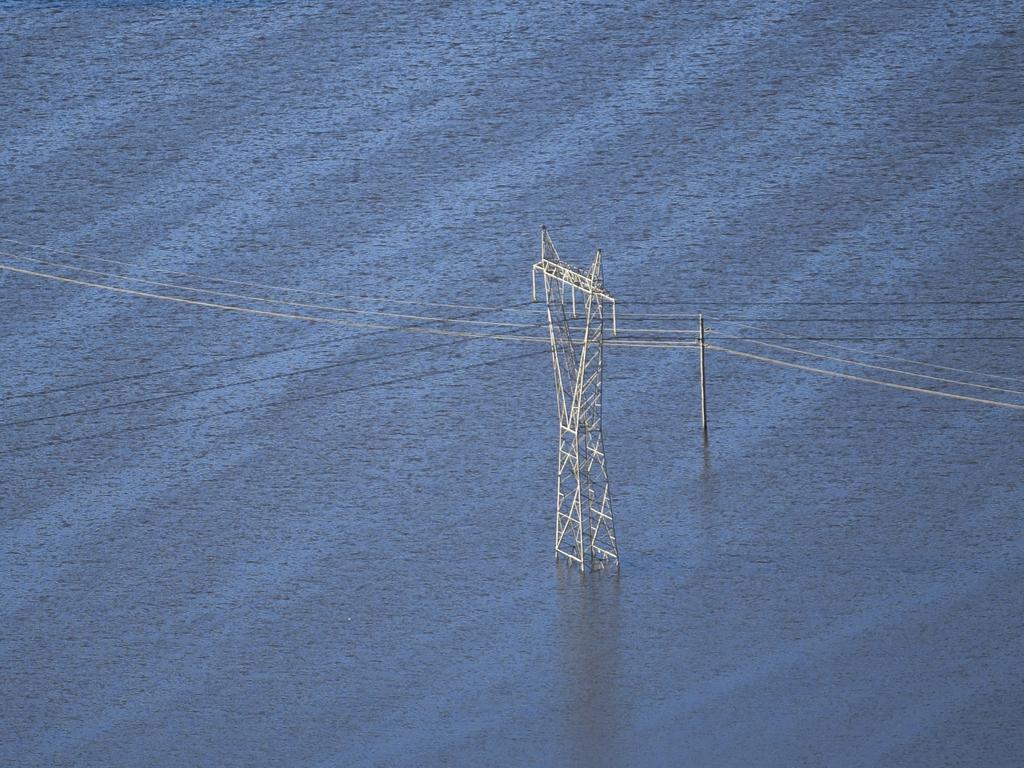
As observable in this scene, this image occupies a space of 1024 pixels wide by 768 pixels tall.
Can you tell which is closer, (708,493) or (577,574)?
(577,574)

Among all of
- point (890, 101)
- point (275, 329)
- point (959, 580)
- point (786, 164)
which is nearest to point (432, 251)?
point (275, 329)

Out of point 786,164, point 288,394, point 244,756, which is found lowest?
point 244,756

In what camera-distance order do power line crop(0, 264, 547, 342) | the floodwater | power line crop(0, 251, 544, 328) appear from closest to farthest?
the floodwater, power line crop(0, 264, 547, 342), power line crop(0, 251, 544, 328)

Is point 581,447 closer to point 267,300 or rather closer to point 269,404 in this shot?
point 269,404

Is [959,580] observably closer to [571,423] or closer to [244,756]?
[571,423]

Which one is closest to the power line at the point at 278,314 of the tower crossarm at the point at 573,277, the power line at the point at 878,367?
the power line at the point at 878,367

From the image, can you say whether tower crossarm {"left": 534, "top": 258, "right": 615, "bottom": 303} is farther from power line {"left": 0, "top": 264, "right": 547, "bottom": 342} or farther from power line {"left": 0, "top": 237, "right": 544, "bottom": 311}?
power line {"left": 0, "top": 237, "right": 544, "bottom": 311}

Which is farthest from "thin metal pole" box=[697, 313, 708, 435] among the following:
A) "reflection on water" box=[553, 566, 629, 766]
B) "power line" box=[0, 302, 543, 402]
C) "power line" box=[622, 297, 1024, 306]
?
"reflection on water" box=[553, 566, 629, 766]

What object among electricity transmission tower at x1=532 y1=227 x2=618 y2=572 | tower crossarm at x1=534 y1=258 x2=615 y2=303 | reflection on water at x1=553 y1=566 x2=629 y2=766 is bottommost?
reflection on water at x1=553 y1=566 x2=629 y2=766

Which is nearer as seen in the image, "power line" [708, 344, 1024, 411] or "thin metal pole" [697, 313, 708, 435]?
"thin metal pole" [697, 313, 708, 435]
